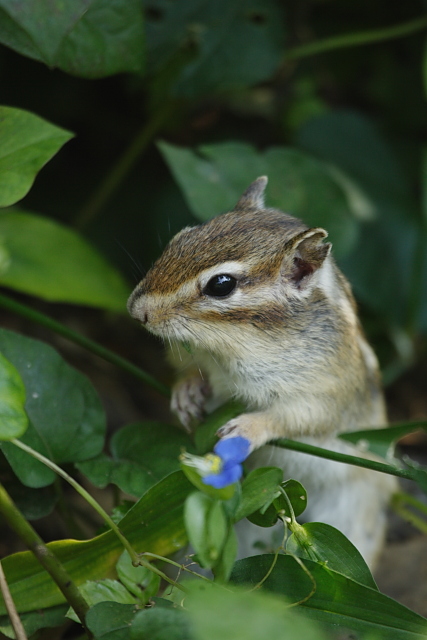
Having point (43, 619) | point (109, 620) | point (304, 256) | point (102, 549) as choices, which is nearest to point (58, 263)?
point (304, 256)

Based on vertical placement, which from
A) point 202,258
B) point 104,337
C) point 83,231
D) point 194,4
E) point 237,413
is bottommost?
point 104,337

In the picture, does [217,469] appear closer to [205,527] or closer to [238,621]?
[205,527]

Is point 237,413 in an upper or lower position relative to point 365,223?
upper

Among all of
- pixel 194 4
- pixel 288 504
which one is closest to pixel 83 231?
pixel 194 4

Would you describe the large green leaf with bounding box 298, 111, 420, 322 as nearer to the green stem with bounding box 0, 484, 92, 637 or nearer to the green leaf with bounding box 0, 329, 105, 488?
the green leaf with bounding box 0, 329, 105, 488

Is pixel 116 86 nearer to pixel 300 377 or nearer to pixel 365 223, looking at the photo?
pixel 365 223

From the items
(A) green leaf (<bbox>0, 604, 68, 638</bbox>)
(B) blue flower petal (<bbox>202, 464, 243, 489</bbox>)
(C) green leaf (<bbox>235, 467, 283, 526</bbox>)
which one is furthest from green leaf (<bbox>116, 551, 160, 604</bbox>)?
(B) blue flower petal (<bbox>202, 464, 243, 489</bbox>)

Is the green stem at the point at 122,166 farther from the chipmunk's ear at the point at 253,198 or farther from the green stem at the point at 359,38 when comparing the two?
the chipmunk's ear at the point at 253,198
